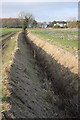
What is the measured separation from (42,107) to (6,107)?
258 cm

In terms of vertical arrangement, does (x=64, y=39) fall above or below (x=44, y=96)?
above

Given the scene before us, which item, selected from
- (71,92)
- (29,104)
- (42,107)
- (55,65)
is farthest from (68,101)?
(55,65)

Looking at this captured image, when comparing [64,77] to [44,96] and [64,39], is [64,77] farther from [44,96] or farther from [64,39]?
[64,39]

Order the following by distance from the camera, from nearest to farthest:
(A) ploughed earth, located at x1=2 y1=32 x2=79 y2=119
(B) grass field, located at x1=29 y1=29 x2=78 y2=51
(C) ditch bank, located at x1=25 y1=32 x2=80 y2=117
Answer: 1. (A) ploughed earth, located at x1=2 y1=32 x2=79 y2=119
2. (C) ditch bank, located at x1=25 y1=32 x2=80 y2=117
3. (B) grass field, located at x1=29 y1=29 x2=78 y2=51

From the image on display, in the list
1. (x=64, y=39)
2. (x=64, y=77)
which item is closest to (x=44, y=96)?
(x=64, y=77)

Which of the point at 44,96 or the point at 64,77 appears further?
the point at 64,77

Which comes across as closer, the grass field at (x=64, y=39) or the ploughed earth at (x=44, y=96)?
the ploughed earth at (x=44, y=96)

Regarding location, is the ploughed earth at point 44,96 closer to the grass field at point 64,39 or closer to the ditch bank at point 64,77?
the ditch bank at point 64,77

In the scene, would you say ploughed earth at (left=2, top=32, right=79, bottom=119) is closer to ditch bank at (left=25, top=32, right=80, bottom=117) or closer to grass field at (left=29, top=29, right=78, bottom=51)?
ditch bank at (left=25, top=32, right=80, bottom=117)

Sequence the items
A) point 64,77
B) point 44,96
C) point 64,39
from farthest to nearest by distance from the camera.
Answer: point 64,39
point 64,77
point 44,96

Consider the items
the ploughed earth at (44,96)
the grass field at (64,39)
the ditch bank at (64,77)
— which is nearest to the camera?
the ploughed earth at (44,96)

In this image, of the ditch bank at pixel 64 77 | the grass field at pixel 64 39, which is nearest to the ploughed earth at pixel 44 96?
the ditch bank at pixel 64 77

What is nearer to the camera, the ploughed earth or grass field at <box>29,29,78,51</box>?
the ploughed earth

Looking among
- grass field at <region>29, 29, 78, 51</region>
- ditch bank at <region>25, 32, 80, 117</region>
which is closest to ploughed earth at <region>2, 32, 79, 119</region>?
ditch bank at <region>25, 32, 80, 117</region>
